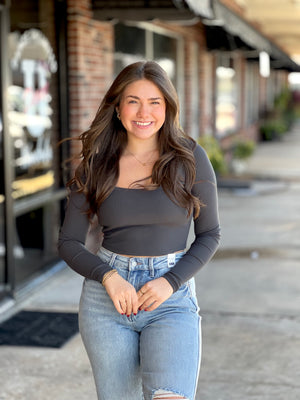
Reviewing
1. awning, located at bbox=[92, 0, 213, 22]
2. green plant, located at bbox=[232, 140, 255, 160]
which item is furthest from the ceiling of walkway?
awning, located at bbox=[92, 0, 213, 22]

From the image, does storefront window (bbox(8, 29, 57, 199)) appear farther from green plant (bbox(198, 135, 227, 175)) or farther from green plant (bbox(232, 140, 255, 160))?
green plant (bbox(232, 140, 255, 160))

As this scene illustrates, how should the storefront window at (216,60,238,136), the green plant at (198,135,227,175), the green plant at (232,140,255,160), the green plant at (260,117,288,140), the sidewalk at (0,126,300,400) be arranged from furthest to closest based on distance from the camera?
the green plant at (260,117,288,140)
the storefront window at (216,60,238,136)
the green plant at (232,140,255,160)
the green plant at (198,135,227,175)
the sidewalk at (0,126,300,400)

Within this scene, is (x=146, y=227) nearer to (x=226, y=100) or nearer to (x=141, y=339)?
(x=141, y=339)

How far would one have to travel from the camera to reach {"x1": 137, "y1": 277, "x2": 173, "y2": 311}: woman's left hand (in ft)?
7.72

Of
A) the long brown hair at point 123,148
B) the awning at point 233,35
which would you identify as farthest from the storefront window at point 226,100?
the long brown hair at point 123,148

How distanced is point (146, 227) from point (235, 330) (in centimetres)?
280

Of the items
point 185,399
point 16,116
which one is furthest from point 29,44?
point 185,399

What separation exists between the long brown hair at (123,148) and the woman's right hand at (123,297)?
33 cm

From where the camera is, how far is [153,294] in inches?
92.4

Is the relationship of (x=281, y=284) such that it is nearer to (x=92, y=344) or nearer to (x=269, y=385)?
(x=269, y=385)

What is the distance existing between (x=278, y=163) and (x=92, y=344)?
15.8 metres

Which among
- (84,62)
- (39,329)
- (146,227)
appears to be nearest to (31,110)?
(84,62)

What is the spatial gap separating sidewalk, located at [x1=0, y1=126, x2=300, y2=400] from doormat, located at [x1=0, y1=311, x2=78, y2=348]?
10 centimetres

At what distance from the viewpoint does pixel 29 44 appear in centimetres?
631
